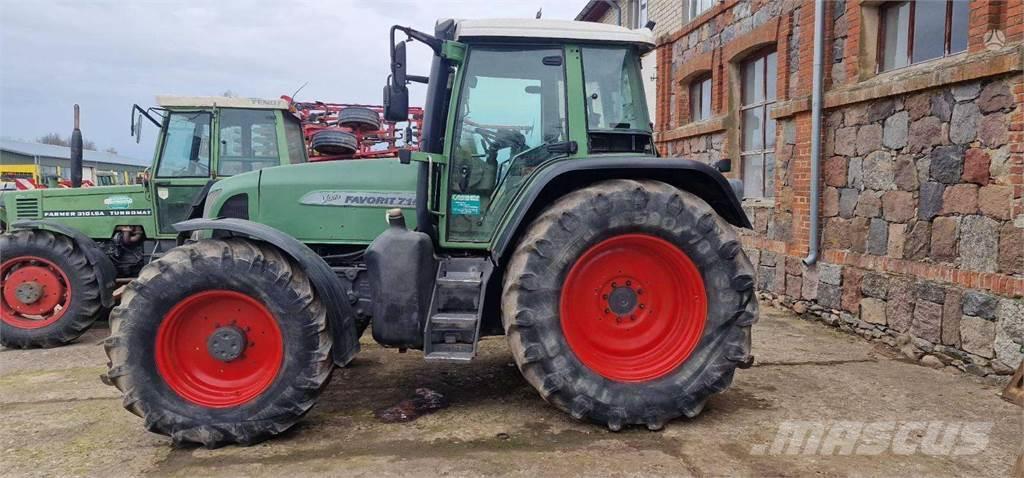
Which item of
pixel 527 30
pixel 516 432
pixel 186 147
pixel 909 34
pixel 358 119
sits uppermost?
pixel 909 34

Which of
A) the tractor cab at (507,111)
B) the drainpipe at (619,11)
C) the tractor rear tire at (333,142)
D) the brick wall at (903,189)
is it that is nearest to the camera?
the tractor cab at (507,111)

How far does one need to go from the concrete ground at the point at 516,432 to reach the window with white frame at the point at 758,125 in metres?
3.23

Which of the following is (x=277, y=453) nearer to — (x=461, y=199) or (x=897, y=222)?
(x=461, y=199)

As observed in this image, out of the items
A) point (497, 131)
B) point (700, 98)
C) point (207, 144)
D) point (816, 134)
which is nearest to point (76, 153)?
Result: point (207, 144)

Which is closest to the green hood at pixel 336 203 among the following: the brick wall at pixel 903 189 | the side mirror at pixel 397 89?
the side mirror at pixel 397 89

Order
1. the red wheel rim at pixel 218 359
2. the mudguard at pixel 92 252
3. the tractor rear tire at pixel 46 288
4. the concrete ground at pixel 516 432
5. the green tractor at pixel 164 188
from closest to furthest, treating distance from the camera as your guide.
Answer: the concrete ground at pixel 516 432, the red wheel rim at pixel 218 359, the tractor rear tire at pixel 46 288, the mudguard at pixel 92 252, the green tractor at pixel 164 188

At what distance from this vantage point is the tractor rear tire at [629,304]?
135 inches

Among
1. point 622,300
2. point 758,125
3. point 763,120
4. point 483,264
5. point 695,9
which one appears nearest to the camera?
point 622,300

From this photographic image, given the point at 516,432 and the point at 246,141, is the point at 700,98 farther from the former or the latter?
the point at 516,432

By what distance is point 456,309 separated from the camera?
3697 millimetres

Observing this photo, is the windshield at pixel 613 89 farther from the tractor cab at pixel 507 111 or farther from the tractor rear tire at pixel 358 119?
the tractor rear tire at pixel 358 119

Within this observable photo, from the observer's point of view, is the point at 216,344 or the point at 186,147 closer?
the point at 216,344

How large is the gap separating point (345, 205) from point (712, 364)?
2420mm

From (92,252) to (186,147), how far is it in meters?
1.37
